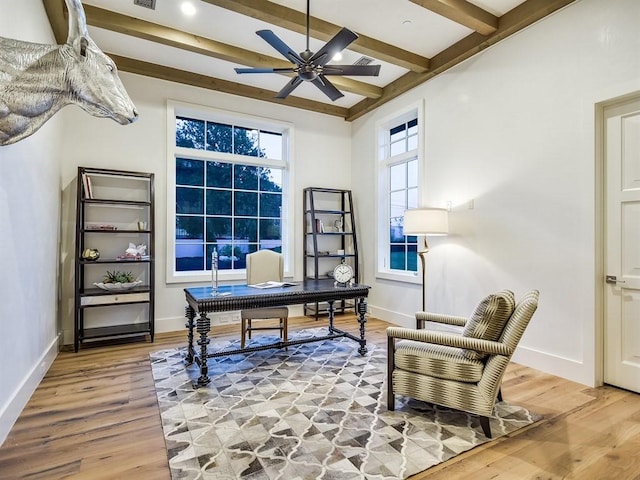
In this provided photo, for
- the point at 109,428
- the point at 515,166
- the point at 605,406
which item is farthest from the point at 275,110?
the point at 605,406

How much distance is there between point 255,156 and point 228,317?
2.35 metres

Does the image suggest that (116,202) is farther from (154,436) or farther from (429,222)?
(429,222)

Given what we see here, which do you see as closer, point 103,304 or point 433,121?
point 103,304

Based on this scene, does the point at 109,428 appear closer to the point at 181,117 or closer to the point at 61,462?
the point at 61,462

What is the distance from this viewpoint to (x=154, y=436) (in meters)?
2.08

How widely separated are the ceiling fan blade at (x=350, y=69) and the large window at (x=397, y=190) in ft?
6.03

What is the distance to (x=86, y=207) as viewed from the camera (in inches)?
157

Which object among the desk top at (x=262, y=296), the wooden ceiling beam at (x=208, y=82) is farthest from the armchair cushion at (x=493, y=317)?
the wooden ceiling beam at (x=208, y=82)

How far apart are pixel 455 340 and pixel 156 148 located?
4.06 meters

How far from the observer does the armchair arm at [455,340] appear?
79.5 inches

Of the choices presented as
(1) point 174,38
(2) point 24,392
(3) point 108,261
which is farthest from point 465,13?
(2) point 24,392

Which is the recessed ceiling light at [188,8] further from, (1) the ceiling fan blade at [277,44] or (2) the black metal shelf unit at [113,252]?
(2) the black metal shelf unit at [113,252]

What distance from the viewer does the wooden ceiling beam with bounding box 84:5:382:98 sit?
10.6 ft

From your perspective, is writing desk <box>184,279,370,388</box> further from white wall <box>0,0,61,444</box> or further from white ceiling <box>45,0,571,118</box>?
white ceiling <box>45,0,571,118</box>
